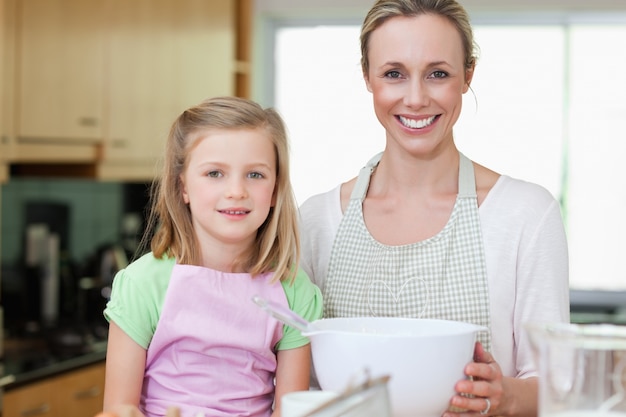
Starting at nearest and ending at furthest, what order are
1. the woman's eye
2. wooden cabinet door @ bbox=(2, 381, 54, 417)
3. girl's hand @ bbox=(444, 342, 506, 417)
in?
girl's hand @ bbox=(444, 342, 506, 417), the woman's eye, wooden cabinet door @ bbox=(2, 381, 54, 417)

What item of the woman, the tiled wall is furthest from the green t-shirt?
the tiled wall

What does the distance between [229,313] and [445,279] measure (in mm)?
402

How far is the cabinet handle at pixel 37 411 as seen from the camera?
277 centimetres

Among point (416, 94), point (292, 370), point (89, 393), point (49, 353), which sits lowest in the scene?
point (89, 393)

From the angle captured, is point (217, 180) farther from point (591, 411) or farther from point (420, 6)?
point (591, 411)

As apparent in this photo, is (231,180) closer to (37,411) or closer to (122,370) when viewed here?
(122,370)

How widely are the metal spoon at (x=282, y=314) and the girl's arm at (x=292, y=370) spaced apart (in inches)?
12.5

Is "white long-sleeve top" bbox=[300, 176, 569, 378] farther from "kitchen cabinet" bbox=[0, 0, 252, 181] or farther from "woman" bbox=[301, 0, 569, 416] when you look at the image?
"kitchen cabinet" bbox=[0, 0, 252, 181]

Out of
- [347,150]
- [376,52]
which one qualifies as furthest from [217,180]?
[347,150]

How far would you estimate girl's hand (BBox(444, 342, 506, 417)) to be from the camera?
112 centimetres

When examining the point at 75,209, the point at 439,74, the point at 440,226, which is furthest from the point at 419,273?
the point at 75,209

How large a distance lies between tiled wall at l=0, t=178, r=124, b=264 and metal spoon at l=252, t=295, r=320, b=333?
2.59 metres

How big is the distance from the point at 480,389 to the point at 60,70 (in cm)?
229

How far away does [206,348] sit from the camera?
1409 millimetres
